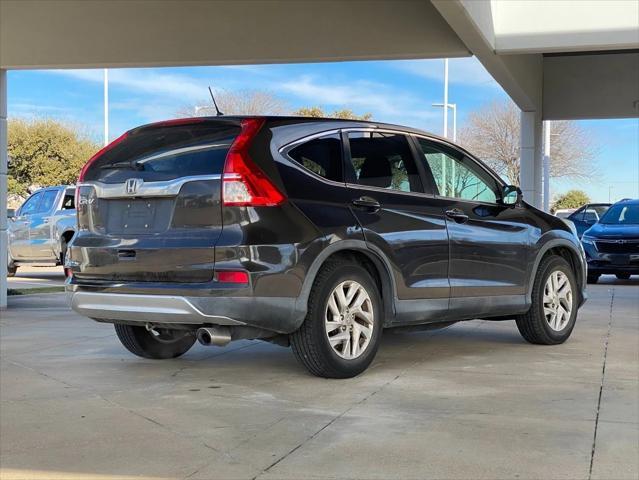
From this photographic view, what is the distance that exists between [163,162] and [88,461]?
86.3 inches

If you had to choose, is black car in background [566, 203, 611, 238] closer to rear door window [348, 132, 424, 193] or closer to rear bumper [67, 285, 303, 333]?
rear door window [348, 132, 424, 193]

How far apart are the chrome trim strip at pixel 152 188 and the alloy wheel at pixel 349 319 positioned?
3.91ft

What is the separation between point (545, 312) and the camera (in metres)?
7.20

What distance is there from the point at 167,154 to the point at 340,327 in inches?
66.0

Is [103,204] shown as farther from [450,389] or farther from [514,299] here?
[514,299]

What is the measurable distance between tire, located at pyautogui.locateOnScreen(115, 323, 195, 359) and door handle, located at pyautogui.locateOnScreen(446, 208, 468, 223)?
2.25 metres

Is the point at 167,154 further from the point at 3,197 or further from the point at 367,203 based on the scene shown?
the point at 3,197

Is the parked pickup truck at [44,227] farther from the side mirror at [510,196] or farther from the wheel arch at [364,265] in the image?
the wheel arch at [364,265]

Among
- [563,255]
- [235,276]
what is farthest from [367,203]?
[563,255]

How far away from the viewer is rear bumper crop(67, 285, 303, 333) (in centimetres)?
504

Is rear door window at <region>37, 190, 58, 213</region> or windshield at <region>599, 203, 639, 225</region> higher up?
rear door window at <region>37, 190, 58, 213</region>

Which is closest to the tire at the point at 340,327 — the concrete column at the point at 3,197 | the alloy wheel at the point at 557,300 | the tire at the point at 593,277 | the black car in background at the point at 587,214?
the alloy wheel at the point at 557,300

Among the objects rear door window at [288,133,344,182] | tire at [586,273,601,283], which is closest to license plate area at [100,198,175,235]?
rear door window at [288,133,344,182]

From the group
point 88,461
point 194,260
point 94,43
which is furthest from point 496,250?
point 94,43
